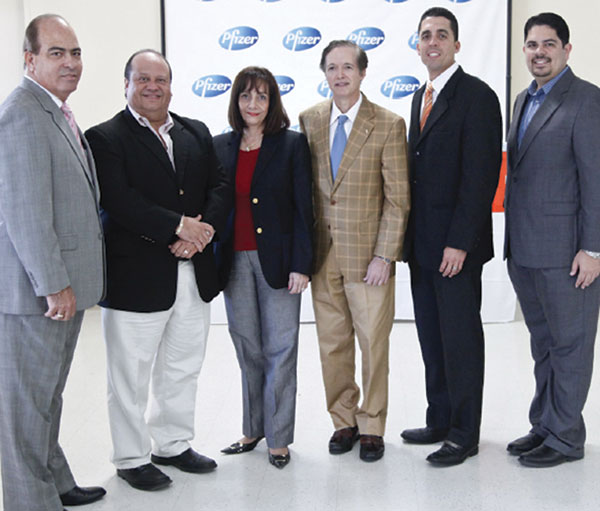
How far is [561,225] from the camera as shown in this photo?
2838 mm

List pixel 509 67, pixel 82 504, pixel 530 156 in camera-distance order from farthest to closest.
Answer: pixel 509 67, pixel 530 156, pixel 82 504

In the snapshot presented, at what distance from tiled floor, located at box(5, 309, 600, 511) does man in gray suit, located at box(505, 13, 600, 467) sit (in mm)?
203

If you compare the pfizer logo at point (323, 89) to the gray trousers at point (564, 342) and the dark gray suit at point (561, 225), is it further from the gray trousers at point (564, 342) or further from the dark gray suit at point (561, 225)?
the gray trousers at point (564, 342)

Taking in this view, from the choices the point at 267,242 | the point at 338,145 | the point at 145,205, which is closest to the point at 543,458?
the point at 267,242

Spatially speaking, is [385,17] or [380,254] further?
[385,17]

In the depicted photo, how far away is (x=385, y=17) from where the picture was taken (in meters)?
5.48

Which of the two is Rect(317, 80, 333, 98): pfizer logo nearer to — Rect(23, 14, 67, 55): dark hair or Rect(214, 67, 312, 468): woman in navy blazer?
Rect(214, 67, 312, 468): woman in navy blazer

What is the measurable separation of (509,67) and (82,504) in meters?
4.32

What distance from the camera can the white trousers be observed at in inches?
107

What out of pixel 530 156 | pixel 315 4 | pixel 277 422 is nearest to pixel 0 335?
pixel 277 422

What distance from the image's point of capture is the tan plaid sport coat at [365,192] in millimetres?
2896

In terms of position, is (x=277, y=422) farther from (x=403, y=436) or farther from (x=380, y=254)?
(x=380, y=254)

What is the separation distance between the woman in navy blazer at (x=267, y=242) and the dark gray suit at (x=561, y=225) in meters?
0.87

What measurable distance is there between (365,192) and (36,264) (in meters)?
1.30
